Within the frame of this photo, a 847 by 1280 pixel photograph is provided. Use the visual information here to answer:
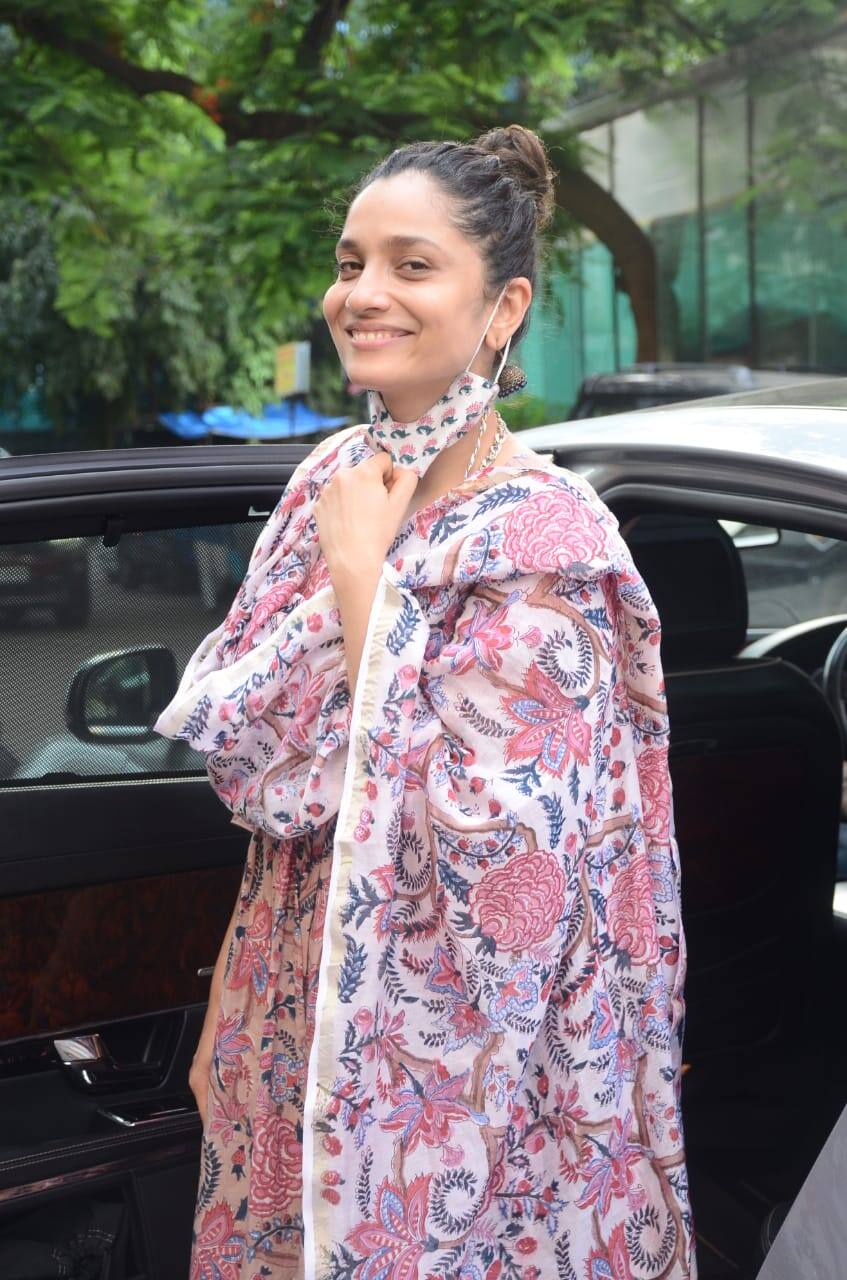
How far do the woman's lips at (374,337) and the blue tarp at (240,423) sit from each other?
56.3 feet

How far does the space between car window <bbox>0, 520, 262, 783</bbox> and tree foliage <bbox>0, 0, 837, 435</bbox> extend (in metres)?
5.73

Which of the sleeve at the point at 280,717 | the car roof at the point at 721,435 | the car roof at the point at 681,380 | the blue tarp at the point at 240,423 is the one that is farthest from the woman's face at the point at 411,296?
the blue tarp at the point at 240,423

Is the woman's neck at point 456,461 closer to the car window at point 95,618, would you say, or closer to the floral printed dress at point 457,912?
the floral printed dress at point 457,912

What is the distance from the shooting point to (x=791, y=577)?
239 inches

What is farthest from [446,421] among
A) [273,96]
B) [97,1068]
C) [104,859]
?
[273,96]

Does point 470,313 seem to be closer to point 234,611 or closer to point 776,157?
point 234,611

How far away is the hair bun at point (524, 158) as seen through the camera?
166 centimetres

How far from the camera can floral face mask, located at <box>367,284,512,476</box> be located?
5.18ft

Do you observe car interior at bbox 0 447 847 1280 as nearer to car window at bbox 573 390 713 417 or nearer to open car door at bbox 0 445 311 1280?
open car door at bbox 0 445 311 1280

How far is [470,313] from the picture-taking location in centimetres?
156

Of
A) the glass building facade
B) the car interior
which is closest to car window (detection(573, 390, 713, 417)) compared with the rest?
the glass building facade

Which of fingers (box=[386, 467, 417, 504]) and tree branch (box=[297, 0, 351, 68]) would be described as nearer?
fingers (box=[386, 467, 417, 504])

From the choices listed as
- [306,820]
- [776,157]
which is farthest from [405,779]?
[776,157]

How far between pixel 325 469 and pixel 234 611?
0.73 feet
